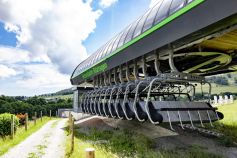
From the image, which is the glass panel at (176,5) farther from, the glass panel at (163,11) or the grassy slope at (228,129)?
the grassy slope at (228,129)

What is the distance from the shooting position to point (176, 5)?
28.5ft

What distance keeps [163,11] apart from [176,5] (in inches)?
38.5

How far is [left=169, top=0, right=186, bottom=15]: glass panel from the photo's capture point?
26.9ft

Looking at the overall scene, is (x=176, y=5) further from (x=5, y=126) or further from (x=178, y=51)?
(x=5, y=126)

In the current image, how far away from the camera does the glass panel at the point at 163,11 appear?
9.25 m

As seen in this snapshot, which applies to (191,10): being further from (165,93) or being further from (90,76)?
(90,76)

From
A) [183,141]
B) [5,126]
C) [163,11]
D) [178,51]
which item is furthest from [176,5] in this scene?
[5,126]

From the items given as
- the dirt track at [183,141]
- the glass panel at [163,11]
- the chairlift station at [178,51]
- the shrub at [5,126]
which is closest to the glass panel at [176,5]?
the chairlift station at [178,51]

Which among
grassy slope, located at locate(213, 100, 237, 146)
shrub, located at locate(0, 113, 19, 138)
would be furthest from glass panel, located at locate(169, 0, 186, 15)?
shrub, located at locate(0, 113, 19, 138)

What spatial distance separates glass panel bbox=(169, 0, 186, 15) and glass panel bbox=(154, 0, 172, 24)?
0.87 ft

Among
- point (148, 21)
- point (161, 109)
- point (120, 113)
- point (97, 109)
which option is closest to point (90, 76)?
point (97, 109)

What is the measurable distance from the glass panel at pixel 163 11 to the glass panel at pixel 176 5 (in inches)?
10.4

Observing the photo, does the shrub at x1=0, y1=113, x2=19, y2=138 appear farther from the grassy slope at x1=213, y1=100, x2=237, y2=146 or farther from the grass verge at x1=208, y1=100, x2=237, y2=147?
the grassy slope at x1=213, y1=100, x2=237, y2=146

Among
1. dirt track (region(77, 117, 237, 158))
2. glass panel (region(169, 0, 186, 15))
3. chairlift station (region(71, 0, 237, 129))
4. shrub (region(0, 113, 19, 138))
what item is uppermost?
glass panel (region(169, 0, 186, 15))
